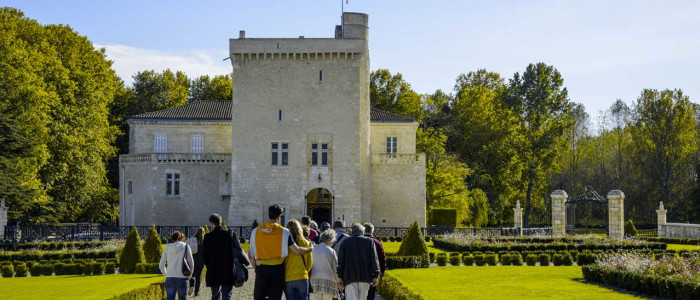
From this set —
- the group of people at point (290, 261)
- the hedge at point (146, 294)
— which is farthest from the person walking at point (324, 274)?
the hedge at point (146, 294)

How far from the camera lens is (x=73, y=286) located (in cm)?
2333

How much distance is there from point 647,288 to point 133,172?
126 ft

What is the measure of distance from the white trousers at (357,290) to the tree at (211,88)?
56.7 meters

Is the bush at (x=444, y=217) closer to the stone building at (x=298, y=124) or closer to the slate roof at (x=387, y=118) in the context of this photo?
the slate roof at (x=387, y=118)

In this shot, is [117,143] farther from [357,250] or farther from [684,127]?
[357,250]

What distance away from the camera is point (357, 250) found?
563 inches

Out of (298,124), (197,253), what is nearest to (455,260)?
(197,253)

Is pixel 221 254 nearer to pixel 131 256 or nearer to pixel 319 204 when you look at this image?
pixel 131 256

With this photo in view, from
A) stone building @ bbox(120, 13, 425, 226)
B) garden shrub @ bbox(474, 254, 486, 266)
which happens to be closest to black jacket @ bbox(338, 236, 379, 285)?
garden shrub @ bbox(474, 254, 486, 266)

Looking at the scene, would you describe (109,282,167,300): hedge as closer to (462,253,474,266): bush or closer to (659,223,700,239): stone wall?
(462,253,474,266): bush

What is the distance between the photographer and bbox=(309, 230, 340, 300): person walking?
13.6 m

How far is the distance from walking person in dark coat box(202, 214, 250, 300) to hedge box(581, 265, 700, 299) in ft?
32.6

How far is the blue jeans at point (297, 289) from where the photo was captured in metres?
13.3

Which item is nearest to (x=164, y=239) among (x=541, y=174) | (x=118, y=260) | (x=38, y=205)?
(x=38, y=205)
